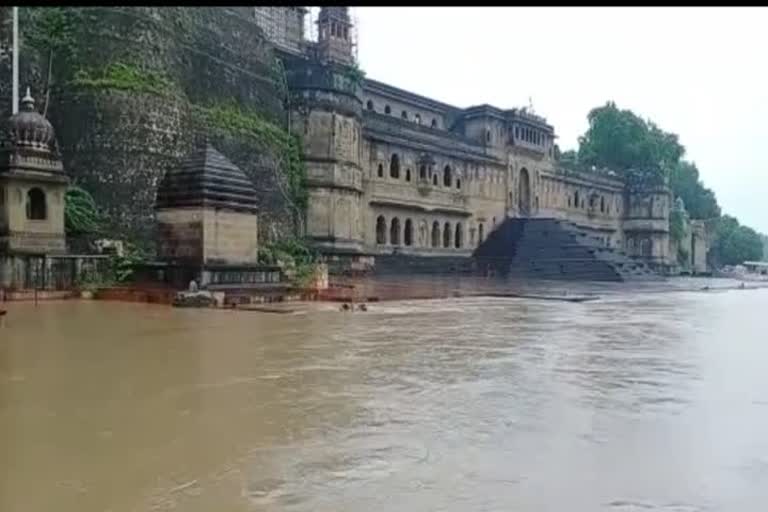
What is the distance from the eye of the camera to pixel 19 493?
147 inches

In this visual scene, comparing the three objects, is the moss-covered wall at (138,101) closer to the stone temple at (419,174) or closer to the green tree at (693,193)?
the stone temple at (419,174)

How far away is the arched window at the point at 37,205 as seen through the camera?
19734mm

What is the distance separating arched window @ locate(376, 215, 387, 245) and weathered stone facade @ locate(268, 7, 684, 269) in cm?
6

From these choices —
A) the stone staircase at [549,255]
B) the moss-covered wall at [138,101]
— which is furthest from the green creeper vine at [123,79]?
the stone staircase at [549,255]

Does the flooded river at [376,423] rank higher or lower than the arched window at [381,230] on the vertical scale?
lower

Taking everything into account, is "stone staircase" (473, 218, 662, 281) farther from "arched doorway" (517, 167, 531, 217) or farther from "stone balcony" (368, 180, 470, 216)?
"stone balcony" (368, 180, 470, 216)

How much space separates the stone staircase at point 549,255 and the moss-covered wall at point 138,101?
1512 cm

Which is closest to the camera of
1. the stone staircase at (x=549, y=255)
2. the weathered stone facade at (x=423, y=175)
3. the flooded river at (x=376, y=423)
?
the flooded river at (x=376, y=423)

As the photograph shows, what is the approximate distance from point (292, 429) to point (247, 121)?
81.4ft

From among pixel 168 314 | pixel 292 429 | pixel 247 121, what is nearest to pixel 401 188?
pixel 247 121

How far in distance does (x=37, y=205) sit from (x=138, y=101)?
232 inches

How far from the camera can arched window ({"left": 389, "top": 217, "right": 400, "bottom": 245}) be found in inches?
1452

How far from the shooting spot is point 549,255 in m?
39.2

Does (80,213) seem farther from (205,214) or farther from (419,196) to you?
(419,196)
